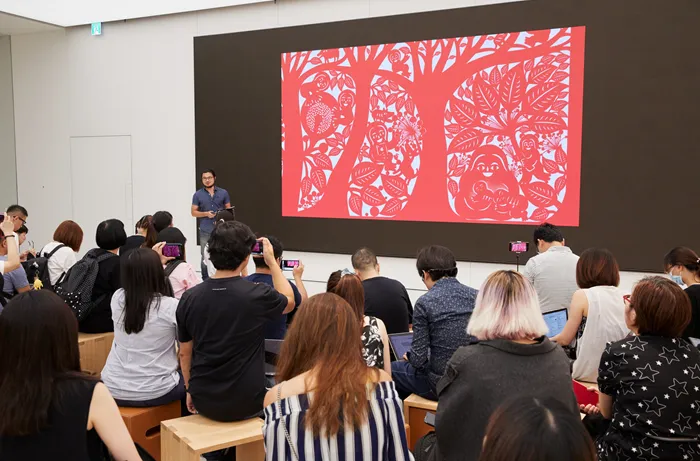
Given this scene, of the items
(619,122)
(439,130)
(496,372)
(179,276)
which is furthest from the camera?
(439,130)

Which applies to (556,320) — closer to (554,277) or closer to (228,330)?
(554,277)

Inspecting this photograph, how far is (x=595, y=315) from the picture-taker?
3.07 m

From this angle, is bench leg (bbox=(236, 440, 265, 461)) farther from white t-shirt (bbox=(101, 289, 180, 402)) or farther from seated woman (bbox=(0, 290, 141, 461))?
seated woman (bbox=(0, 290, 141, 461))

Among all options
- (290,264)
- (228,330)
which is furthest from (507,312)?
(290,264)

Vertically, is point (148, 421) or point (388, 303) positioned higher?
point (388, 303)

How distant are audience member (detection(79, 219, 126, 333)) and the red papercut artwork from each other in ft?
12.3

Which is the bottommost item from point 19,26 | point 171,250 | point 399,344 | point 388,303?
point 399,344

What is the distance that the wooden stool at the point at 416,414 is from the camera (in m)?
3.06

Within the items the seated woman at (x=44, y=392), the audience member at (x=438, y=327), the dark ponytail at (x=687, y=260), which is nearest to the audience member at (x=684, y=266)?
the dark ponytail at (x=687, y=260)

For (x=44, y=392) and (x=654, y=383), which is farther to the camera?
(x=654, y=383)

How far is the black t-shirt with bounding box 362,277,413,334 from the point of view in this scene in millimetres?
3695

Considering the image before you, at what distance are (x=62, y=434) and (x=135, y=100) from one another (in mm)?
8088

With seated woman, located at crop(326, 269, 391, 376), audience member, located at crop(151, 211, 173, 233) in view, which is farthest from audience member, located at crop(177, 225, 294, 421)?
audience member, located at crop(151, 211, 173, 233)

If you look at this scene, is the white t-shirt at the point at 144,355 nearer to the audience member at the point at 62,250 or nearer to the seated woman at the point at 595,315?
the audience member at the point at 62,250
